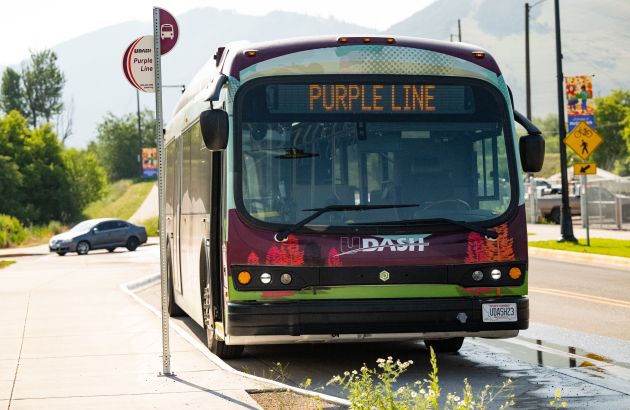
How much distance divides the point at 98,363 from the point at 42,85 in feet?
470

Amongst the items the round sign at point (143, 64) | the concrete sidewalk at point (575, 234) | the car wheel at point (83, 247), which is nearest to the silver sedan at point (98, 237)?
the car wheel at point (83, 247)

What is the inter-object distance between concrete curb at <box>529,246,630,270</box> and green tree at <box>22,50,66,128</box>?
124 m

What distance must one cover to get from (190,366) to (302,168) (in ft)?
6.78

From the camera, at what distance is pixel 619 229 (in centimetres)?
4291

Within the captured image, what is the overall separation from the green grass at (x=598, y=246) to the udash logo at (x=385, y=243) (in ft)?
60.3

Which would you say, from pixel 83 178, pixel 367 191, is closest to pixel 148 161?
pixel 83 178

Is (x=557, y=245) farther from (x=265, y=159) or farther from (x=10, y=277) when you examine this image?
(x=265, y=159)

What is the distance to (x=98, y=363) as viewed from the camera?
10.9 metres

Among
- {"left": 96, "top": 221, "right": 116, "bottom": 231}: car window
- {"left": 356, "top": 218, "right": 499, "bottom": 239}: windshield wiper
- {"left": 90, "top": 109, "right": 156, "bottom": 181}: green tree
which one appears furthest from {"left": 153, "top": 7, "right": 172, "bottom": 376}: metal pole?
{"left": 90, "top": 109, "right": 156, "bottom": 181}: green tree

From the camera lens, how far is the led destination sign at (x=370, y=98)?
34.2 ft

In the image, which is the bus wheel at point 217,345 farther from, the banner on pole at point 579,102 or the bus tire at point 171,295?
the banner on pole at point 579,102

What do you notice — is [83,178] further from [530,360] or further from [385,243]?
[385,243]

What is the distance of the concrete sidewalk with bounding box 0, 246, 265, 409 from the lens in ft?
28.5

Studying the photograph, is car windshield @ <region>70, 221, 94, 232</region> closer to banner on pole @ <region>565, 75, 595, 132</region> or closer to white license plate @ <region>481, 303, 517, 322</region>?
banner on pole @ <region>565, 75, 595, 132</region>
